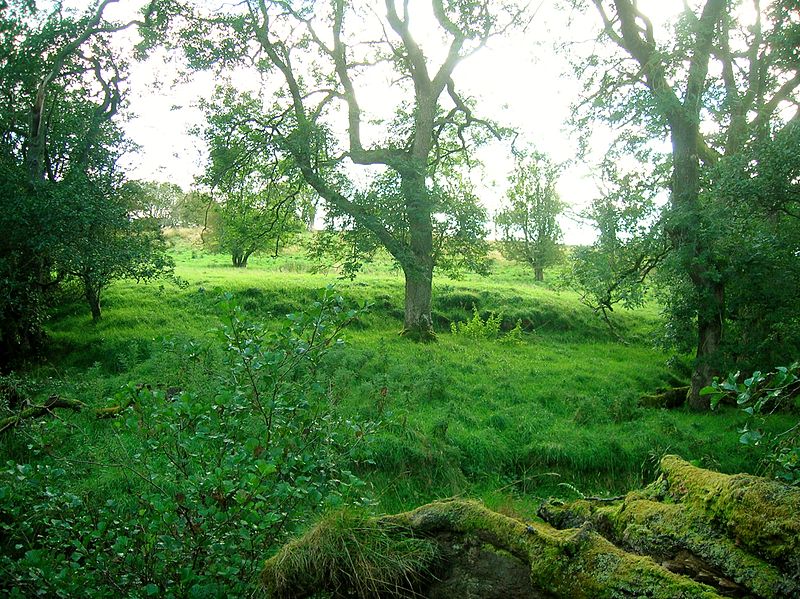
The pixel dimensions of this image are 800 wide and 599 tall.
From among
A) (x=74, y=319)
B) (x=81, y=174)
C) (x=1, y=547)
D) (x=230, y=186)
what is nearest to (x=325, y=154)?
(x=230, y=186)

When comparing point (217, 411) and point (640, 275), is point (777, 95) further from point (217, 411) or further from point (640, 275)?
point (217, 411)

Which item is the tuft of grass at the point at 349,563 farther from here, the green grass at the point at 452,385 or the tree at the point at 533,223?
the tree at the point at 533,223

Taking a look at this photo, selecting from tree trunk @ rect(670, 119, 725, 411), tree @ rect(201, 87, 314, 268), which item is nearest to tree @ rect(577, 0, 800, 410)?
tree trunk @ rect(670, 119, 725, 411)

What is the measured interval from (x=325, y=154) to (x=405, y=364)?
8127mm

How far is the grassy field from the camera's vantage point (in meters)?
9.09

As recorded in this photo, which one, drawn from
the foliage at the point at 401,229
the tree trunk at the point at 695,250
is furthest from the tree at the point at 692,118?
the foliage at the point at 401,229

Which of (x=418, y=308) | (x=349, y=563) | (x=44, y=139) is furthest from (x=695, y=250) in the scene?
(x=44, y=139)

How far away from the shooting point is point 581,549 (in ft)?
10.6

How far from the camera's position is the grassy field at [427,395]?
9094mm

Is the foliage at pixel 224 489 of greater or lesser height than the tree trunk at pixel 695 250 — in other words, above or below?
below

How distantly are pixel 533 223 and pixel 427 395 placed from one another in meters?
25.8

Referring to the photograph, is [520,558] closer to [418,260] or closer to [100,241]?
[100,241]

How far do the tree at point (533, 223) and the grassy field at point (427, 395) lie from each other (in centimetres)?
1106

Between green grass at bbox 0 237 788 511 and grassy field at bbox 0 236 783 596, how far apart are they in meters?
0.05
